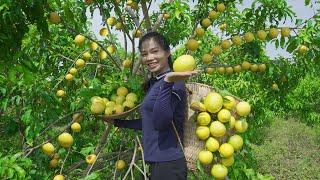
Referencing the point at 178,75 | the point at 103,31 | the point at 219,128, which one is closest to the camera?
the point at 178,75

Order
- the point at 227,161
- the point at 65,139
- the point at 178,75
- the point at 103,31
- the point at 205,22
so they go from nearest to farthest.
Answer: the point at 178,75
the point at 227,161
the point at 65,139
the point at 205,22
the point at 103,31

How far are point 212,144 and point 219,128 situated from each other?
0.33 ft

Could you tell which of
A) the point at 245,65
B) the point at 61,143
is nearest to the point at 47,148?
the point at 61,143

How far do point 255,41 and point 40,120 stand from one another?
1899 mm

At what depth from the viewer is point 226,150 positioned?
8.12ft

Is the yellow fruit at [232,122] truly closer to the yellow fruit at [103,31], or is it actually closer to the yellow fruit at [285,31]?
the yellow fruit at [285,31]

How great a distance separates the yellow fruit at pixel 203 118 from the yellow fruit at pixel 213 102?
0.11 ft

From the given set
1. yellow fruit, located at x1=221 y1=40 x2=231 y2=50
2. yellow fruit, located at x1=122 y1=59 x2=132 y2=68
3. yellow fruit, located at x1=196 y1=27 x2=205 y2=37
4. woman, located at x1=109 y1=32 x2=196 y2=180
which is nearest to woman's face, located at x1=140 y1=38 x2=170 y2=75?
woman, located at x1=109 y1=32 x2=196 y2=180

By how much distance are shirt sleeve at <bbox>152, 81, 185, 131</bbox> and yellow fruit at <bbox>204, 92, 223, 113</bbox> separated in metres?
0.22

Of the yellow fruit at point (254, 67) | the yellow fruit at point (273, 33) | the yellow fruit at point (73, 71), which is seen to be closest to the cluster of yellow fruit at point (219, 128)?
the yellow fruit at point (273, 33)

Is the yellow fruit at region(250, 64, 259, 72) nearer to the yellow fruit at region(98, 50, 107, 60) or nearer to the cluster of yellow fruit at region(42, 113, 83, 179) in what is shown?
the yellow fruit at region(98, 50, 107, 60)

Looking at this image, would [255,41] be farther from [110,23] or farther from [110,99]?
[110,99]

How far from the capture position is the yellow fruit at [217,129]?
244 cm

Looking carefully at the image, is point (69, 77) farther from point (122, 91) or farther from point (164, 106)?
point (164, 106)
